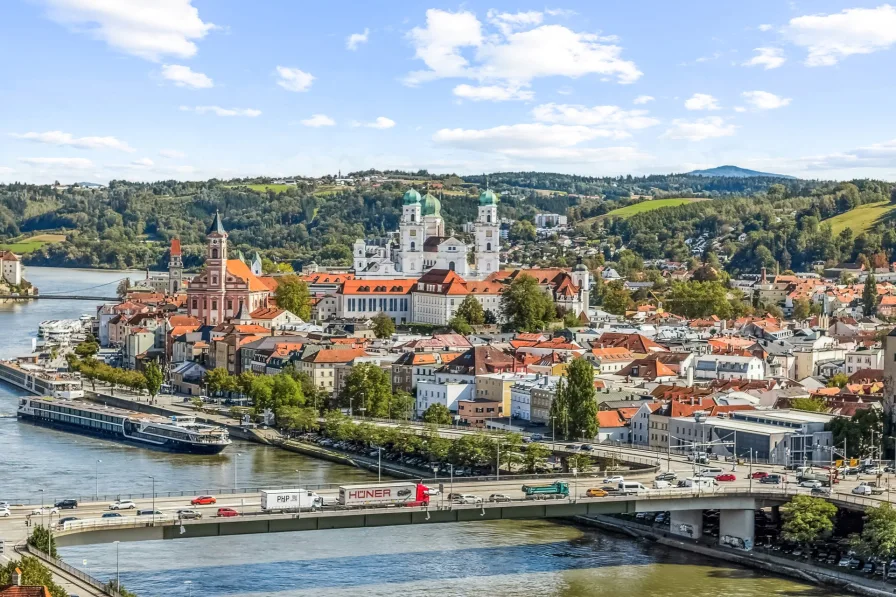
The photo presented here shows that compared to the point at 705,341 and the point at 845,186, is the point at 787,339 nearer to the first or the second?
the point at 705,341

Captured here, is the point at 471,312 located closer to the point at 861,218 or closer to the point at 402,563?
the point at 402,563

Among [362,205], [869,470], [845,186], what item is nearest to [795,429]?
[869,470]

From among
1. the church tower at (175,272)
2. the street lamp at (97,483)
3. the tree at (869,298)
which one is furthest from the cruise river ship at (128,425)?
the church tower at (175,272)

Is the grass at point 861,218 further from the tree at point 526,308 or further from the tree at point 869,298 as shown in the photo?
the tree at point 526,308

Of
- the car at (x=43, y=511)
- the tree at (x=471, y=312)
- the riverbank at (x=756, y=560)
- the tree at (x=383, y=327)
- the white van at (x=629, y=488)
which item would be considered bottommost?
the riverbank at (x=756, y=560)

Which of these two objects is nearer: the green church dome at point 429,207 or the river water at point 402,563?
the river water at point 402,563

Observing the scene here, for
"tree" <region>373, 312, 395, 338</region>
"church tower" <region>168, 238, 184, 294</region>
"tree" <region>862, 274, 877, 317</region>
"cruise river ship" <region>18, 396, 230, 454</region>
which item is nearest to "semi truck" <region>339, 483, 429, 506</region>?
"cruise river ship" <region>18, 396, 230, 454</region>
